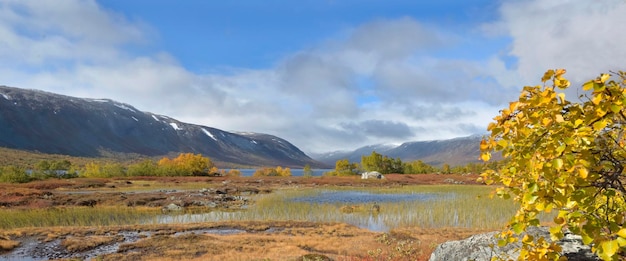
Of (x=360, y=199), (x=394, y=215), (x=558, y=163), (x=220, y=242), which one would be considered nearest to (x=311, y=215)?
(x=394, y=215)

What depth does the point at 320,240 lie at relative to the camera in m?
22.7

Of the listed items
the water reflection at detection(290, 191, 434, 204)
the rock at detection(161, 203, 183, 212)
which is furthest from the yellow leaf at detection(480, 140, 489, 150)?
the water reflection at detection(290, 191, 434, 204)

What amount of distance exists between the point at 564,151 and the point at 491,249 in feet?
25.3

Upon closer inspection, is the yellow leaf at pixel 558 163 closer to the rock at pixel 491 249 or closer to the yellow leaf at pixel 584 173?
the yellow leaf at pixel 584 173

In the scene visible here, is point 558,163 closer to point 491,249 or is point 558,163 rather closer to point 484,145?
point 484,145

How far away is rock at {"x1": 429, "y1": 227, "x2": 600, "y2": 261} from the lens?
8102 millimetres

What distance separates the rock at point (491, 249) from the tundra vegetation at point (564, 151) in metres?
4.93

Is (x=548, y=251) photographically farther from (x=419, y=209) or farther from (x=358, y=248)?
(x=419, y=209)

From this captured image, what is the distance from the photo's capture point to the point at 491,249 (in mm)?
9531

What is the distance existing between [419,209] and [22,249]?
3224 centimetres

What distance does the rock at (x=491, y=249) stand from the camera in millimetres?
8102

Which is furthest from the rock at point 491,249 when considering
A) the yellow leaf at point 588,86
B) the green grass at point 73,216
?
the green grass at point 73,216

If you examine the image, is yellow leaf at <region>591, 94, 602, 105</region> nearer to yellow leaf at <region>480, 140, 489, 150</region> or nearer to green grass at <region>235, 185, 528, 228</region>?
yellow leaf at <region>480, 140, 489, 150</region>

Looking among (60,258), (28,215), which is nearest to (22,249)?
(60,258)
